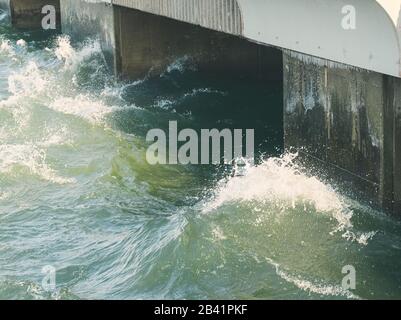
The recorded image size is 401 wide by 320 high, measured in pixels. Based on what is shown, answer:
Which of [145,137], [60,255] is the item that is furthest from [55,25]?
[60,255]

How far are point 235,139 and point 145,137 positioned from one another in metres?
1.85

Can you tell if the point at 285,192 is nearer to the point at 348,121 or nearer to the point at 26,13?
the point at 348,121

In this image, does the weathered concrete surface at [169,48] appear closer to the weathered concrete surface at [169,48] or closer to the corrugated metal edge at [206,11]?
the weathered concrete surface at [169,48]

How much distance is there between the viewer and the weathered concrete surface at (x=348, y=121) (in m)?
12.1

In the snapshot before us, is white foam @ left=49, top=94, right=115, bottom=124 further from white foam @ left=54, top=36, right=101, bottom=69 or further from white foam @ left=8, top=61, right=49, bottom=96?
white foam @ left=54, top=36, right=101, bottom=69

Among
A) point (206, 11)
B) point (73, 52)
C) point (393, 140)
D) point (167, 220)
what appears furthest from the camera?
point (73, 52)

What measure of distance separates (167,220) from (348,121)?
3004 mm

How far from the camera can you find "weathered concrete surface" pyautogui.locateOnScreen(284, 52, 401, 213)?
1212cm

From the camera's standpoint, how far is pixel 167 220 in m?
13.3

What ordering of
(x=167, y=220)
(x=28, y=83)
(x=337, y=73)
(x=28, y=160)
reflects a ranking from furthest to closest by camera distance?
(x=28, y=83)
(x=28, y=160)
(x=167, y=220)
(x=337, y=73)

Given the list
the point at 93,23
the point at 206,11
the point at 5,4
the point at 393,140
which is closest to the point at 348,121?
the point at 393,140

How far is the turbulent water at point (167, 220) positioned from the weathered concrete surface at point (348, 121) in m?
0.40

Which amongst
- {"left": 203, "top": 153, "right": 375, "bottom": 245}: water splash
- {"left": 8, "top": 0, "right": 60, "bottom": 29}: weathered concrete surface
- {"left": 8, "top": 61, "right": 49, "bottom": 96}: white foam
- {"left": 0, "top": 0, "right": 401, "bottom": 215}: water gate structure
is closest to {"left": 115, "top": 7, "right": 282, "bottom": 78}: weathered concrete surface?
{"left": 8, "top": 61, "right": 49, "bottom": 96}: white foam
